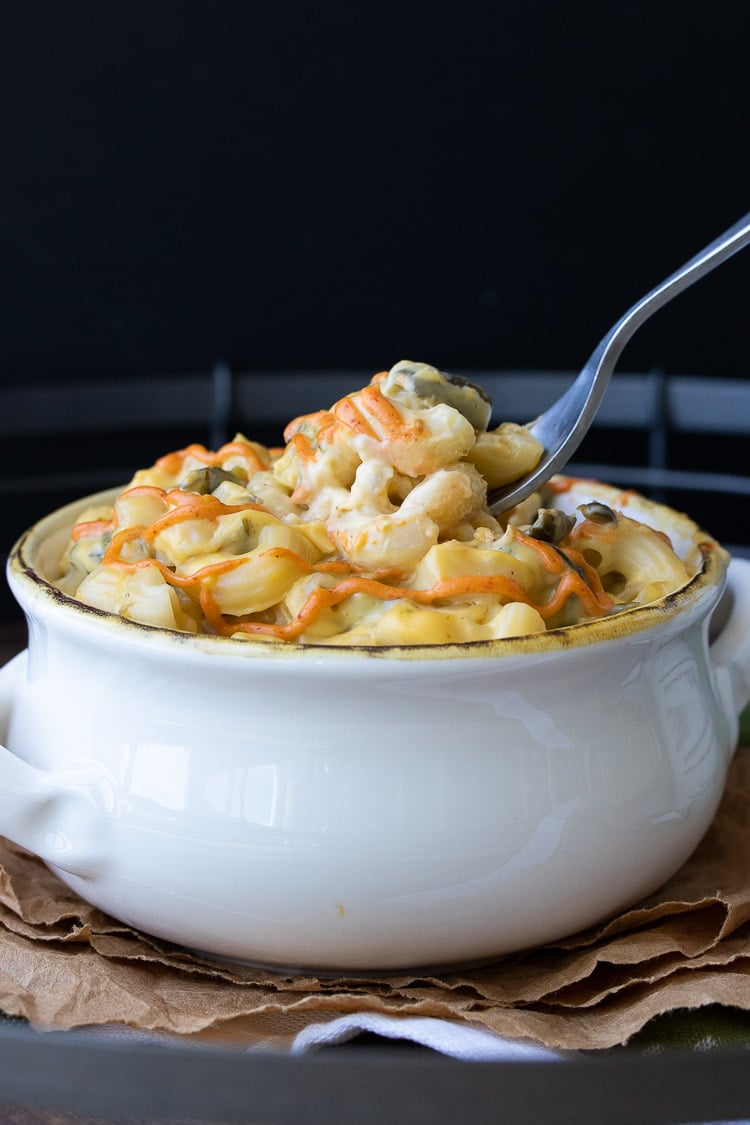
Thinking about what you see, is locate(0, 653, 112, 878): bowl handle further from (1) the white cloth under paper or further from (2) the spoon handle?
(2) the spoon handle

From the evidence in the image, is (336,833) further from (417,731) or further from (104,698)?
(104,698)

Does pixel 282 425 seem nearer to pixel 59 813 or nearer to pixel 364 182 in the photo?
pixel 364 182

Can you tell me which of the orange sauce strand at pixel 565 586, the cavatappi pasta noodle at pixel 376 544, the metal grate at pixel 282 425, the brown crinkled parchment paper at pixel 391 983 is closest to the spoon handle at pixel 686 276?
the cavatappi pasta noodle at pixel 376 544

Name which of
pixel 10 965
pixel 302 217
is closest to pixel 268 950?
pixel 10 965

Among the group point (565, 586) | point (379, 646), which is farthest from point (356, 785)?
point (565, 586)

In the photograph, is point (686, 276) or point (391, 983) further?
point (686, 276)

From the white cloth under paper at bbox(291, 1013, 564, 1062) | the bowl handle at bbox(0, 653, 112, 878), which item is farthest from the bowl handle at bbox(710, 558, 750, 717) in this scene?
the bowl handle at bbox(0, 653, 112, 878)
